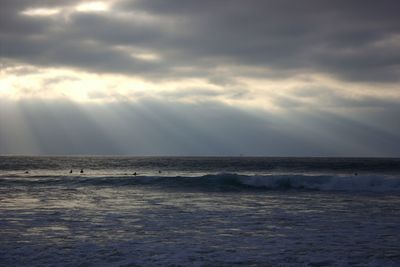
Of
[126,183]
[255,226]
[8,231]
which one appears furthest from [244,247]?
[126,183]

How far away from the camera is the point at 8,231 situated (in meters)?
14.2

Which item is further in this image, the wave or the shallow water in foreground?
the wave

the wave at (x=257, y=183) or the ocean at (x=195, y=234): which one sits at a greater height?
the ocean at (x=195, y=234)

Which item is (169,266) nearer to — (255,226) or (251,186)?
(255,226)

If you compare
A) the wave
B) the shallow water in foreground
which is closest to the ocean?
the shallow water in foreground

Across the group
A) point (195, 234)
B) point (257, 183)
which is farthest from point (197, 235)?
point (257, 183)

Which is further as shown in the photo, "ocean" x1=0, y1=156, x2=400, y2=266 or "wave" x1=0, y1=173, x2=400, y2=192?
"wave" x1=0, y1=173, x2=400, y2=192

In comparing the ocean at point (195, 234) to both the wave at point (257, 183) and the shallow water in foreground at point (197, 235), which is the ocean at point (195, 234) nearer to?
the shallow water in foreground at point (197, 235)

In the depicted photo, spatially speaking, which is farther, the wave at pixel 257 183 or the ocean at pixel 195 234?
the wave at pixel 257 183

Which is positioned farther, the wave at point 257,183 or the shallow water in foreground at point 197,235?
the wave at point 257,183

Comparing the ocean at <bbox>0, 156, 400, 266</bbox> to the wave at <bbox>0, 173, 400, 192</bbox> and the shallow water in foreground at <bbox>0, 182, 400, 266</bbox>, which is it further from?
the wave at <bbox>0, 173, 400, 192</bbox>

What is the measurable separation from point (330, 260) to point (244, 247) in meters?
2.55

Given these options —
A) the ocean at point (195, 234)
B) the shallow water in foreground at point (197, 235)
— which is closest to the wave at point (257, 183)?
the ocean at point (195, 234)

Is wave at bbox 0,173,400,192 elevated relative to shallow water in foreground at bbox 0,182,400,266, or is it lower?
lower
